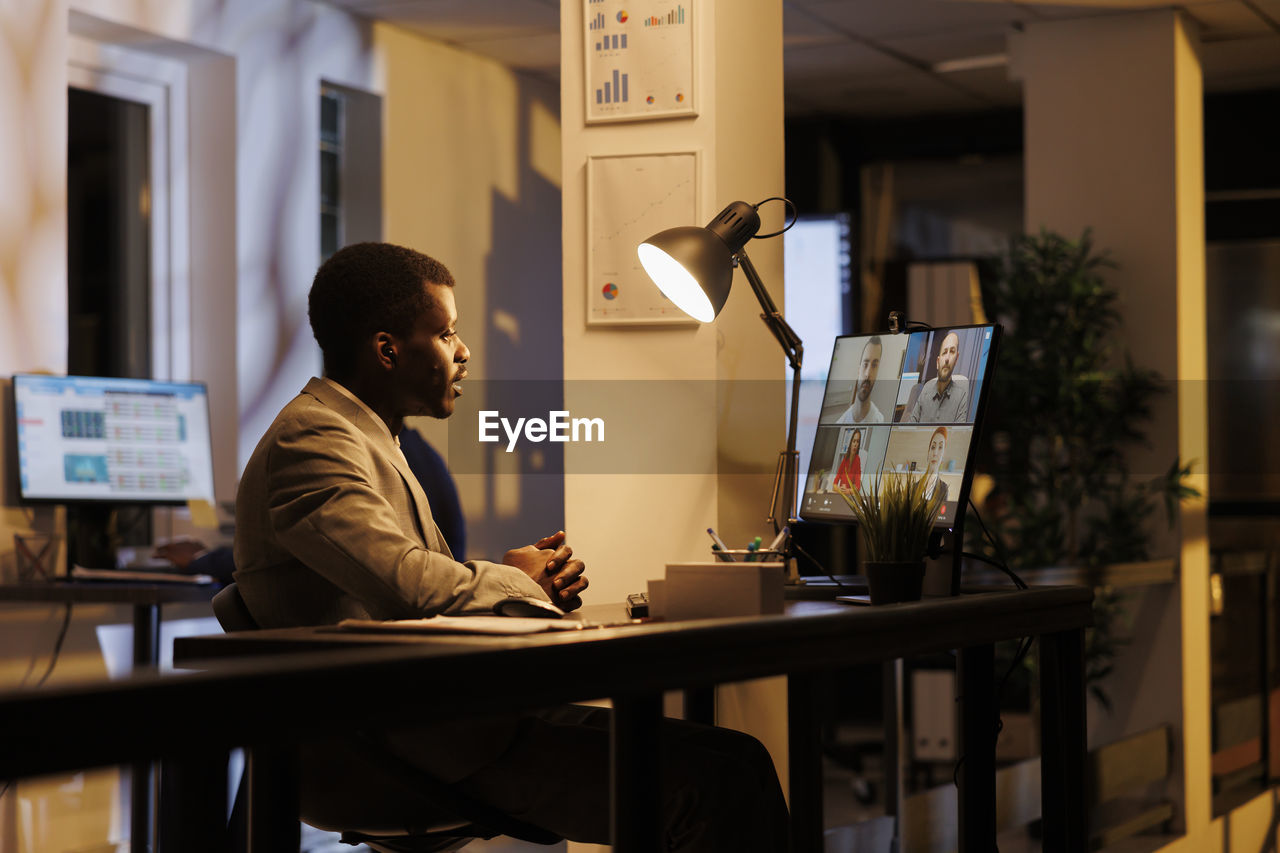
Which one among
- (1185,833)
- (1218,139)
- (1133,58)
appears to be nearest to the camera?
(1185,833)

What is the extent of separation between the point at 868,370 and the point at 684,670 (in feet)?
3.73

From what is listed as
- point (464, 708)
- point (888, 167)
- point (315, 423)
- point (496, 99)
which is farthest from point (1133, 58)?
point (464, 708)

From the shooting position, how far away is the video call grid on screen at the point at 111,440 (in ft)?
13.1

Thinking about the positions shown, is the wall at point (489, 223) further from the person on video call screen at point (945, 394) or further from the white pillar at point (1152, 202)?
the person on video call screen at point (945, 394)

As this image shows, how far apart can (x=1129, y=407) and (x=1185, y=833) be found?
153cm

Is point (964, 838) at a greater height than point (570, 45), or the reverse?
point (570, 45)

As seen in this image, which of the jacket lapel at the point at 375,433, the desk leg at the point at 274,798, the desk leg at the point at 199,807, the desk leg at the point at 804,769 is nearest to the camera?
the desk leg at the point at 199,807

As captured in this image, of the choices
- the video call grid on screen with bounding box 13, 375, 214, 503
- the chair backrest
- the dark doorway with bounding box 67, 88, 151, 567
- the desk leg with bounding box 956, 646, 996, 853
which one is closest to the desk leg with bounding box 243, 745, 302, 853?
the chair backrest

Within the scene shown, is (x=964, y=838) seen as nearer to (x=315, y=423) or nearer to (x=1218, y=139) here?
(x=315, y=423)

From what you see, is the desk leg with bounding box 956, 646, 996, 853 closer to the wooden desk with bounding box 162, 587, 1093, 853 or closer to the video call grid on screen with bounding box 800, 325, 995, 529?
the wooden desk with bounding box 162, 587, 1093, 853

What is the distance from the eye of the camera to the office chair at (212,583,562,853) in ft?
6.11

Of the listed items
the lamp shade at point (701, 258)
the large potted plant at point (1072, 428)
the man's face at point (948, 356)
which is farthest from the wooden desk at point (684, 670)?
the large potted plant at point (1072, 428)

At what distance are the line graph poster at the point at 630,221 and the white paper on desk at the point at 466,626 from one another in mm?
1659

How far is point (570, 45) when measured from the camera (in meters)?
3.38
